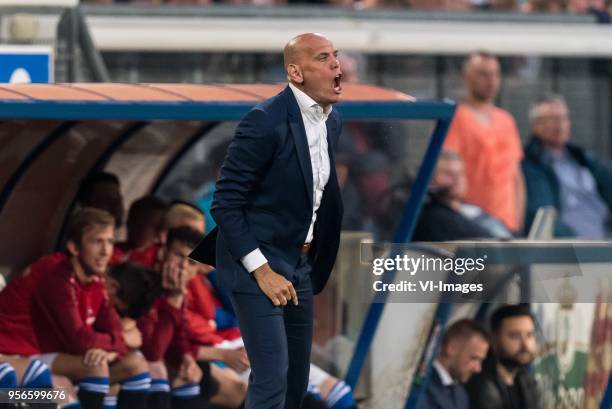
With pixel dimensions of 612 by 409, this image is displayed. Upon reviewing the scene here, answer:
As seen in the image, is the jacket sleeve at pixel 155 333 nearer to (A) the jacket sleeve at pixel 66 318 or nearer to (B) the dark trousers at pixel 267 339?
(A) the jacket sleeve at pixel 66 318

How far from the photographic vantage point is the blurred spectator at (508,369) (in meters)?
8.00

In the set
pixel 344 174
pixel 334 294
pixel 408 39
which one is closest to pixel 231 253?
pixel 334 294

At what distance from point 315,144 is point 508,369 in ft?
7.60

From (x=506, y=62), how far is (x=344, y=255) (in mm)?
3991

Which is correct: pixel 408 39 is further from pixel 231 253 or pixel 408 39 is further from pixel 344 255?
pixel 231 253

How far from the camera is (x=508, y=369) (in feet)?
26.4

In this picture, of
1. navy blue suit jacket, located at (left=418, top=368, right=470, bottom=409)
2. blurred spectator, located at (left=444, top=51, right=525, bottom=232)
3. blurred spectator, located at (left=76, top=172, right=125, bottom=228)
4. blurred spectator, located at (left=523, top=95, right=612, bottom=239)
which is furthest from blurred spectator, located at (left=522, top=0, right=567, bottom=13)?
navy blue suit jacket, located at (left=418, top=368, right=470, bottom=409)

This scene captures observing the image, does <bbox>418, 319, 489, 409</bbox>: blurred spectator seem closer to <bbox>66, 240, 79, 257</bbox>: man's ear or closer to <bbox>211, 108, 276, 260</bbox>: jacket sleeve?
<bbox>66, 240, 79, 257</bbox>: man's ear

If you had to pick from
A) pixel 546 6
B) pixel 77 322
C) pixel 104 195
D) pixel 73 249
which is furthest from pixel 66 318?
pixel 546 6

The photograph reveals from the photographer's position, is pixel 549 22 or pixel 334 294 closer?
pixel 334 294

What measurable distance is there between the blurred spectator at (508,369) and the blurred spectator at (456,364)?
0.05m

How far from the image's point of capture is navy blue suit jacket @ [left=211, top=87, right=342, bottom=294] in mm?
5953

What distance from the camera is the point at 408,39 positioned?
12.4 meters

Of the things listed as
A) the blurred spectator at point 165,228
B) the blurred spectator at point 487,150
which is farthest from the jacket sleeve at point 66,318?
the blurred spectator at point 487,150
